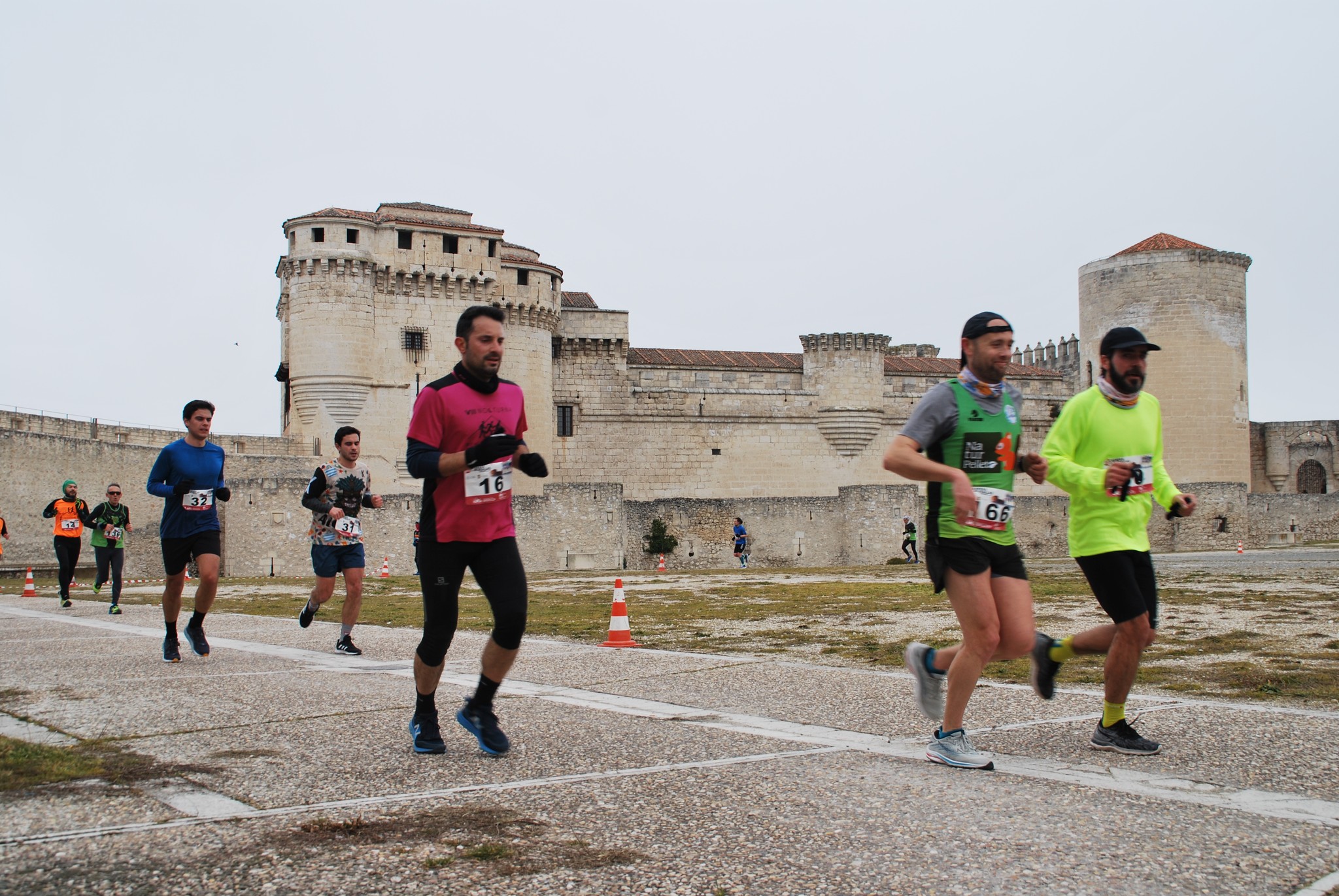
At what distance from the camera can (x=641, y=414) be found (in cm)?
4709

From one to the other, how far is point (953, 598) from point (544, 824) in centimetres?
194

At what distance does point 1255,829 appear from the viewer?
3387mm

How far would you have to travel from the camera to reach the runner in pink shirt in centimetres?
471

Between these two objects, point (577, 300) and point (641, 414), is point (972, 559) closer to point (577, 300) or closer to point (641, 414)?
point (641, 414)

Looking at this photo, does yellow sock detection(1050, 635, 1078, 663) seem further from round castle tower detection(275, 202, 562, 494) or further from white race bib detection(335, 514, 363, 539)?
round castle tower detection(275, 202, 562, 494)

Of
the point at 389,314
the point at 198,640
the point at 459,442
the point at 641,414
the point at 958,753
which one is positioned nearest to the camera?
the point at 958,753

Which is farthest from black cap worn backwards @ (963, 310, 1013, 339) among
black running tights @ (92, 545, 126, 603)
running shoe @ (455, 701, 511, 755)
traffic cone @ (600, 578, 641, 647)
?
black running tights @ (92, 545, 126, 603)

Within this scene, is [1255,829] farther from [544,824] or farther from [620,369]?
[620,369]

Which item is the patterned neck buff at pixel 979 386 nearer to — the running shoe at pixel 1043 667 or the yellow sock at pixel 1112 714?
the running shoe at pixel 1043 667

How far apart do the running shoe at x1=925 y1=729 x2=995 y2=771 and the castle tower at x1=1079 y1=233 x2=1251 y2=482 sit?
154ft

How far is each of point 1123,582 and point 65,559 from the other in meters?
14.5

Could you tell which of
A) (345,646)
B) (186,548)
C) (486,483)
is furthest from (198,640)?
(486,483)

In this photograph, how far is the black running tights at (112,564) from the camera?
14.1 m

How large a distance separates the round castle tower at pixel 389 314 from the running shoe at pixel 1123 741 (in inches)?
1458
